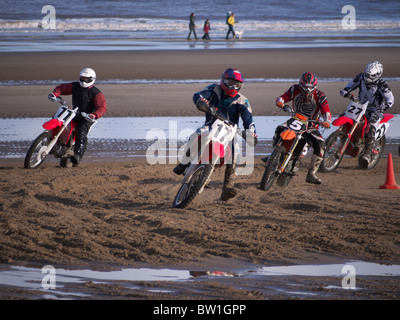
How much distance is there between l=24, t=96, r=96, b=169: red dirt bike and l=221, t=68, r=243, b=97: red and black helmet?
3.21 metres

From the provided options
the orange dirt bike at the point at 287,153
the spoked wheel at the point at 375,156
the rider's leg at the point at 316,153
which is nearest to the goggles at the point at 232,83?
the orange dirt bike at the point at 287,153

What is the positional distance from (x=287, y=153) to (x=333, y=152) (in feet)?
5.76

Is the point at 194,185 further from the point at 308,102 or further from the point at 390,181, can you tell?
the point at 390,181

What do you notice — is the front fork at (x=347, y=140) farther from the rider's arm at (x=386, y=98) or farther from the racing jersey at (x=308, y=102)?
the racing jersey at (x=308, y=102)

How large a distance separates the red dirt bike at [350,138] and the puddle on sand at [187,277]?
4.76m

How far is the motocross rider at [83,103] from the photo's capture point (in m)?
11.5

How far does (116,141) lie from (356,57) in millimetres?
20504

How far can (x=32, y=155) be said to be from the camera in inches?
440

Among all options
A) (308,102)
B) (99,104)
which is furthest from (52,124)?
(308,102)

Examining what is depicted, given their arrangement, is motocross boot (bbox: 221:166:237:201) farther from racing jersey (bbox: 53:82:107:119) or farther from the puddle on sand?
racing jersey (bbox: 53:82:107:119)

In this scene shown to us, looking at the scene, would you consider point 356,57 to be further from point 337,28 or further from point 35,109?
point 337,28

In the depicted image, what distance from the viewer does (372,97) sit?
11797 millimetres

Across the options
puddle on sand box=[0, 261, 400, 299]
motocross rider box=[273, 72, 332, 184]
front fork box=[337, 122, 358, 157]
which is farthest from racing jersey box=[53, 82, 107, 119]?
puddle on sand box=[0, 261, 400, 299]
